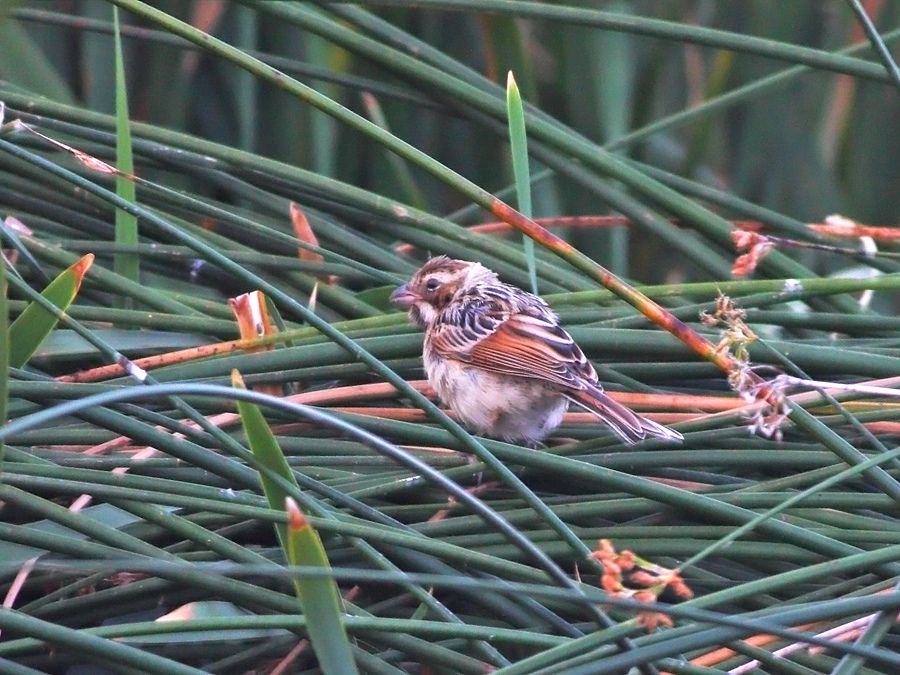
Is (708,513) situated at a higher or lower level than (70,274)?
lower

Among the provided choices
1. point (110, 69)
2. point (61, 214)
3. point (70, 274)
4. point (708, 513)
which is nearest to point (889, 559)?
point (708, 513)

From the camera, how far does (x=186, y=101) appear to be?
534cm

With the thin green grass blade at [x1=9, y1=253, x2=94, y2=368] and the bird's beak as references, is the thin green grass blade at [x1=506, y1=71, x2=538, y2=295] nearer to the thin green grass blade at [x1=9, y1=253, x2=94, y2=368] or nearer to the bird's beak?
the bird's beak

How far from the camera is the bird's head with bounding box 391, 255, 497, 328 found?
346cm

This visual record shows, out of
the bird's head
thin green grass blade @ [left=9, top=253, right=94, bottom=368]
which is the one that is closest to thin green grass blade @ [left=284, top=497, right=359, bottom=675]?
thin green grass blade @ [left=9, top=253, right=94, bottom=368]

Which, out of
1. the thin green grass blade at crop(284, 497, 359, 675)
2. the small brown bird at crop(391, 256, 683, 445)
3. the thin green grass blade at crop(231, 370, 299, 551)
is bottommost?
the thin green grass blade at crop(284, 497, 359, 675)

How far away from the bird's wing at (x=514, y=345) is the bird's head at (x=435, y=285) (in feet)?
0.17

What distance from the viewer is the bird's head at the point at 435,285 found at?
11.3 ft

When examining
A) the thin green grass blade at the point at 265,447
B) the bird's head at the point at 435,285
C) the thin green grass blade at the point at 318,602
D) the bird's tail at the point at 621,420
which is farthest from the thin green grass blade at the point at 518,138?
the thin green grass blade at the point at 318,602

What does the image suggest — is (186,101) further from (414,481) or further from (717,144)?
(414,481)

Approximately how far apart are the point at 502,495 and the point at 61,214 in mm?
1555

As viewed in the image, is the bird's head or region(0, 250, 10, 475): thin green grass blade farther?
the bird's head

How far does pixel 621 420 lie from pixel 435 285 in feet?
2.89

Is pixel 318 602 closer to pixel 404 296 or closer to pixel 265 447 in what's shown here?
pixel 265 447
